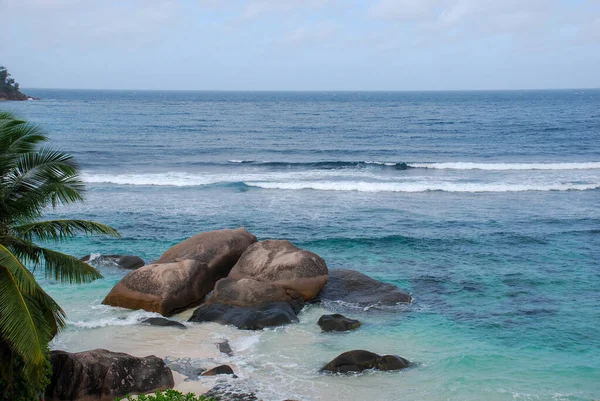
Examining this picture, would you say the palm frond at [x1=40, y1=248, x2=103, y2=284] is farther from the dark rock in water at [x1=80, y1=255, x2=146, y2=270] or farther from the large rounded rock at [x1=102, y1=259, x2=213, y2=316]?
the dark rock in water at [x1=80, y1=255, x2=146, y2=270]

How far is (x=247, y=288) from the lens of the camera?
19.2 m

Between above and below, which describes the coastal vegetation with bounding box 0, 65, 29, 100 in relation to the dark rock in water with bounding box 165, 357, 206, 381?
above

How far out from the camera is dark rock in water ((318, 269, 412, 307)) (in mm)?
20150

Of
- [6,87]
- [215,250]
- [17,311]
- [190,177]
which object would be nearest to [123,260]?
[215,250]

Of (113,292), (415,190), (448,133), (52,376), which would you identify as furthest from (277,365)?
(448,133)

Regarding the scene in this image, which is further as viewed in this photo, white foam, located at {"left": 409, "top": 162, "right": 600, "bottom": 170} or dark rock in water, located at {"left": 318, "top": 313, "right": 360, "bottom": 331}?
white foam, located at {"left": 409, "top": 162, "right": 600, "bottom": 170}

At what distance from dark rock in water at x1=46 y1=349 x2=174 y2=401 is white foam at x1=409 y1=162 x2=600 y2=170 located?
3693 centimetres

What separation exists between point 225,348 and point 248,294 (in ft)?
9.09

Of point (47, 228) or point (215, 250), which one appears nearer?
point (47, 228)

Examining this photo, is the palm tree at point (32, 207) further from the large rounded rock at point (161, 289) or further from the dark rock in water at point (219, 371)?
the large rounded rock at point (161, 289)

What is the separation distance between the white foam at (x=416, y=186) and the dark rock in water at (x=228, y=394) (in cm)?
2564

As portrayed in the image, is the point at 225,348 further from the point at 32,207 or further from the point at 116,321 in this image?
the point at 32,207

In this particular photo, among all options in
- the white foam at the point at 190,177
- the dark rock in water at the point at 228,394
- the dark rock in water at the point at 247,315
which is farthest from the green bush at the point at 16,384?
the white foam at the point at 190,177

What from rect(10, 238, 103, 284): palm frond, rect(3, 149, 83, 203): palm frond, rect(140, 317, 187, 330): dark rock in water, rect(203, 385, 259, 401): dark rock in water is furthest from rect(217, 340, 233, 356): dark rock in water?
rect(3, 149, 83, 203): palm frond
